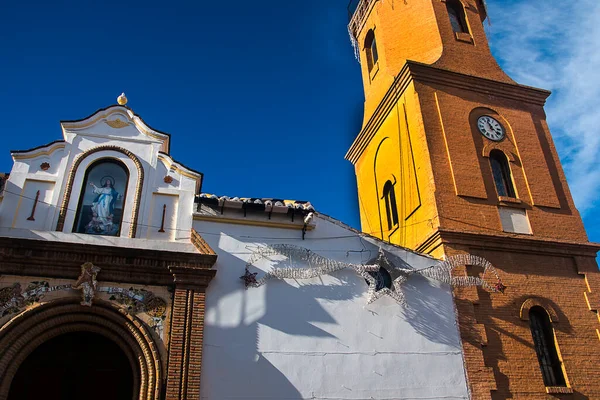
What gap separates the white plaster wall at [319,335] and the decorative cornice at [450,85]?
619 centimetres

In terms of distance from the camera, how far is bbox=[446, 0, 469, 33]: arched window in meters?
18.2

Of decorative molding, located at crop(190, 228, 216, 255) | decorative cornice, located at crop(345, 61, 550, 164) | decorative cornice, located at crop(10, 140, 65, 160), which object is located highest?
decorative cornice, located at crop(345, 61, 550, 164)

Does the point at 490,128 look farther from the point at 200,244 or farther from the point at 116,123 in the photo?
the point at 116,123

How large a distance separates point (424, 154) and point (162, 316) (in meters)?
7.89

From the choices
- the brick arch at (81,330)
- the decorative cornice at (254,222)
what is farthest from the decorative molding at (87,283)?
the decorative cornice at (254,222)

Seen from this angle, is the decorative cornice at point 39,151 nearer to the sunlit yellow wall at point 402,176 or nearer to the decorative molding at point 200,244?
the decorative molding at point 200,244

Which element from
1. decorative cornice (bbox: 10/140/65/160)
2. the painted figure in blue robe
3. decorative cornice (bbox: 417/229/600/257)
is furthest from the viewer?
decorative cornice (bbox: 417/229/600/257)

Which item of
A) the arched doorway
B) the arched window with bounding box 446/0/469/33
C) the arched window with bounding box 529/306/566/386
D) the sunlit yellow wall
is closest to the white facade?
the arched doorway

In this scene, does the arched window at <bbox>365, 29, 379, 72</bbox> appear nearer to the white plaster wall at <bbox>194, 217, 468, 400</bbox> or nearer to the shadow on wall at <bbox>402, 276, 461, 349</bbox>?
the white plaster wall at <bbox>194, 217, 468, 400</bbox>

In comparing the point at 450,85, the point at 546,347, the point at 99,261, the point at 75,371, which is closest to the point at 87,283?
the point at 99,261

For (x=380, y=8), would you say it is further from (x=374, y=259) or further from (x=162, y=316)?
(x=162, y=316)

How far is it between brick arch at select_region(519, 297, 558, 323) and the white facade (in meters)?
1.80

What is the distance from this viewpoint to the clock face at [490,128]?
606 inches

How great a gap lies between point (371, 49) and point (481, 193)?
877cm
